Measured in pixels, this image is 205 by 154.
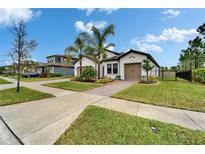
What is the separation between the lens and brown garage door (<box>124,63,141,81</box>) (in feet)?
54.6

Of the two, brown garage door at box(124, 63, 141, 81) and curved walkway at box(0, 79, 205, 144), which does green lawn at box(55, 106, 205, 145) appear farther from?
brown garage door at box(124, 63, 141, 81)

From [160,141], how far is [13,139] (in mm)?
3395

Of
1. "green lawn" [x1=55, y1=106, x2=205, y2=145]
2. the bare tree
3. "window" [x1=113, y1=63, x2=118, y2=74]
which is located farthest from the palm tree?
"green lawn" [x1=55, y1=106, x2=205, y2=145]

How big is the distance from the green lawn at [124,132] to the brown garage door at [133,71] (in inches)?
514

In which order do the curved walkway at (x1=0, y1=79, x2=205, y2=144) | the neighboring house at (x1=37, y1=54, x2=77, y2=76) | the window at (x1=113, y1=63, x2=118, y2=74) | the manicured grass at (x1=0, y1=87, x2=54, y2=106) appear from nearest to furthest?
1. the curved walkway at (x1=0, y1=79, x2=205, y2=144)
2. the manicured grass at (x1=0, y1=87, x2=54, y2=106)
3. the window at (x1=113, y1=63, x2=118, y2=74)
4. the neighboring house at (x1=37, y1=54, x2=77, y2=76)

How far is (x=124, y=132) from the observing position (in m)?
3.33

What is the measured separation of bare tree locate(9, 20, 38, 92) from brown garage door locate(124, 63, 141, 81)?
11355 millimetres

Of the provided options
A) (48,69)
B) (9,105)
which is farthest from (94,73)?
(48,69)

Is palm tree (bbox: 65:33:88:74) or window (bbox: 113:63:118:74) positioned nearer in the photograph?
window (bbox: 113:63:118:74)

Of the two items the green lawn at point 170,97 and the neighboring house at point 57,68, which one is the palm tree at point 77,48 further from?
the green lawn at point 170,97

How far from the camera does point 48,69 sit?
30.4 m

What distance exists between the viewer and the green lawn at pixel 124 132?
2977 mm
